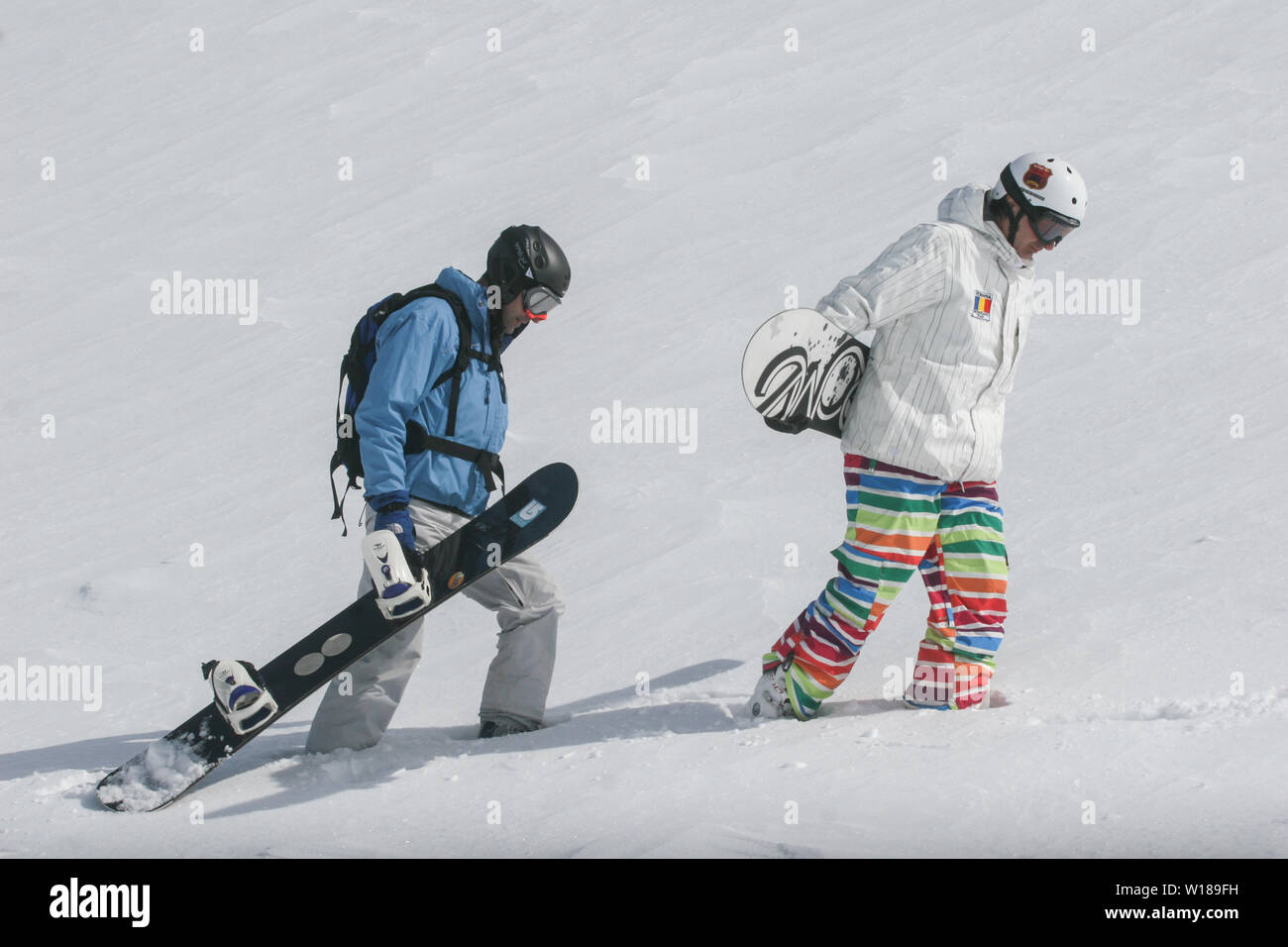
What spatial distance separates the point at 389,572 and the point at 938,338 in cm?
201

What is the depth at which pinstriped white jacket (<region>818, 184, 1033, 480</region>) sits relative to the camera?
4922 millimetres

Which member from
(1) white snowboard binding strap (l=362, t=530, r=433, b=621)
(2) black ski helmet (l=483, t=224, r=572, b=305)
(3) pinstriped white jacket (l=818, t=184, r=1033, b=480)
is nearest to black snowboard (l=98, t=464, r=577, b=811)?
(1) white snowboard binding strap (l=362, t=530, r=433, b=621)

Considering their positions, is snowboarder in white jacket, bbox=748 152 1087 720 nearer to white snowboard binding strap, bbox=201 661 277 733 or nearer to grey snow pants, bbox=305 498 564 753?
grey snow pants, bbox=305 498 564 753

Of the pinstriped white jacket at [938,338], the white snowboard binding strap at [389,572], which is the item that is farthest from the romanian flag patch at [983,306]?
the white snowboard binding strap at [389,572]

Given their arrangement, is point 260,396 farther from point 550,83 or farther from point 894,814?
point 894,814

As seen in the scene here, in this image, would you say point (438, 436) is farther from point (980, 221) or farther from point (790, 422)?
point (980, 221)

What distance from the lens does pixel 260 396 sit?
1030 centimetres

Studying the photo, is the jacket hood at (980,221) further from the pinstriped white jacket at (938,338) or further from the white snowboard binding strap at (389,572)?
the white snowboard binding strap at (389,572)

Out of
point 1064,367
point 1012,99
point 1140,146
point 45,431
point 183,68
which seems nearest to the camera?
point 1064,367

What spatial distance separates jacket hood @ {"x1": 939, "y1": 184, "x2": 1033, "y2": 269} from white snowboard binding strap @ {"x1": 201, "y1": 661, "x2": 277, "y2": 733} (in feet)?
9.42

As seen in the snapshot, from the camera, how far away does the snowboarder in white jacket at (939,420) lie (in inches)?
A: 195

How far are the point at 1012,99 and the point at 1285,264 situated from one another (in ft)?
13.3

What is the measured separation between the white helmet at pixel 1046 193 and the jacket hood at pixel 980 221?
0.11m

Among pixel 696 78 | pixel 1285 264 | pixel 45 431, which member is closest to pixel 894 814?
pixel 1285 264
